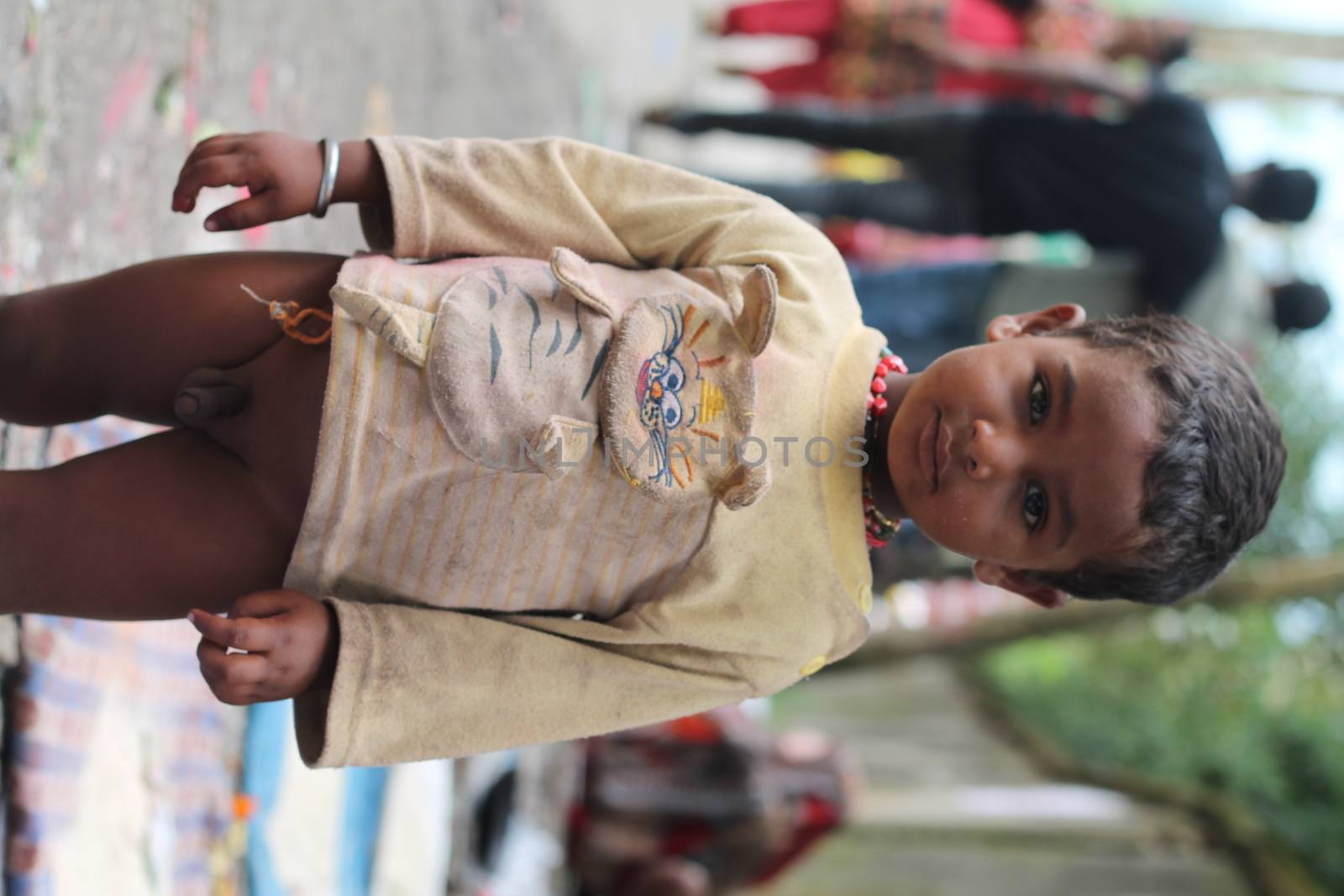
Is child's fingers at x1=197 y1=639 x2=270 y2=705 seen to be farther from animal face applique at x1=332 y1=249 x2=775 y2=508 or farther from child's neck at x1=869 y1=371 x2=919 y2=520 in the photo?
child's neck at x1=869 y1=371 x2=919 y2=520

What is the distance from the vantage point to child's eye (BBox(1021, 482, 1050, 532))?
1.30 m

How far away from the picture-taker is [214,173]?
1235mm

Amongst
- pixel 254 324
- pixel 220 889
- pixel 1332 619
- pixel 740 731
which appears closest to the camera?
pixel 254 324

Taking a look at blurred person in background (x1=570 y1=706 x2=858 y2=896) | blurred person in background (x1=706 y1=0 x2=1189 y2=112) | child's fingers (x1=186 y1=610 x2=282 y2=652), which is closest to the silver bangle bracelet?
child's fingers (x1=186 y1=610 x2=282 y2=652)

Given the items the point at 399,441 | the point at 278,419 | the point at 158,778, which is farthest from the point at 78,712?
the point at 399,441

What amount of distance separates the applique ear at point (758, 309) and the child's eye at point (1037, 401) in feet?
1.01

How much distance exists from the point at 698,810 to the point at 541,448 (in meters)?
3.17

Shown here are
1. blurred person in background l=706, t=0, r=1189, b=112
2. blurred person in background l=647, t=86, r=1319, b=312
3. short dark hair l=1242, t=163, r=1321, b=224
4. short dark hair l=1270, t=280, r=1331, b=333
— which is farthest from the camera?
blurred person in background l=706, t=0, r=1189, b=112

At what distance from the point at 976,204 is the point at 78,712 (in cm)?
247

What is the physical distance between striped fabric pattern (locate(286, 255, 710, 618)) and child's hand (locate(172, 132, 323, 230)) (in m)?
0.11

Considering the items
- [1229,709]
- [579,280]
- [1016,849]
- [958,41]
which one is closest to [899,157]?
[958,41]

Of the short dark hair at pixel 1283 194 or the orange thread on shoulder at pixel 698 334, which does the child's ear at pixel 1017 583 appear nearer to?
the orange thread on shoulder at pixel 698 334

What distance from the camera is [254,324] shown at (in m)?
1.31

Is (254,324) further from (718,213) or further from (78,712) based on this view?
(78,712)
